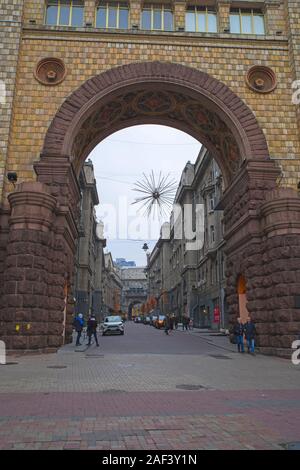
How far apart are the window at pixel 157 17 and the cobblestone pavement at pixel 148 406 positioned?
20.3m

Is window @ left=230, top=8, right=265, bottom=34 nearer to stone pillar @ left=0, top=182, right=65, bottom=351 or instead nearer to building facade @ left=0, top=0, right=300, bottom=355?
building facade @ left=0, top=0, right=300, bottom=355

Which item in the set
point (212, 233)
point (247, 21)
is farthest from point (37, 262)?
point (212, 233)

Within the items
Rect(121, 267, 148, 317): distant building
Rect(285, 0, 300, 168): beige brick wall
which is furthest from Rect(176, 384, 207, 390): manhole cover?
Rect(121, 267, 148, 317): distant building

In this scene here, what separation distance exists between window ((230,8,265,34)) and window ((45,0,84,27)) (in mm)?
9426

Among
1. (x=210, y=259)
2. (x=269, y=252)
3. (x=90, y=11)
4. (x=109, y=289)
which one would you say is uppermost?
(x=90, y=11)

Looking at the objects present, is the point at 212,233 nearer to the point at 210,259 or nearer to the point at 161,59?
the point at 210,259

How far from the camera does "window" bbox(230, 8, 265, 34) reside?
24680 mm

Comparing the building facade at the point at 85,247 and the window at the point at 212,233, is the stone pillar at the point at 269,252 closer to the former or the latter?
the window at the point at 212,233

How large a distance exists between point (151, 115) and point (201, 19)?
656 cm

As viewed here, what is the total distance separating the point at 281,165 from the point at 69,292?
1411cm

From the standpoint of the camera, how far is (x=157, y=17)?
81.5ft

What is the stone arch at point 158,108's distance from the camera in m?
21.7

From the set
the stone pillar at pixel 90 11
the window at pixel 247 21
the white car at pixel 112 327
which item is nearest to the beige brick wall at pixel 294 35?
the window at pixel 247 21
